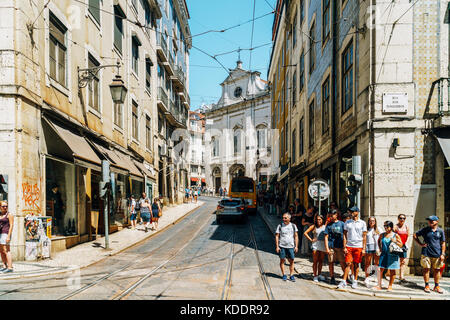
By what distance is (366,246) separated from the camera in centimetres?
855

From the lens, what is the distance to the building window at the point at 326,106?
47.8 feet

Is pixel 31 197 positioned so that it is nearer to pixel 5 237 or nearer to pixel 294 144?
pixel 5 237

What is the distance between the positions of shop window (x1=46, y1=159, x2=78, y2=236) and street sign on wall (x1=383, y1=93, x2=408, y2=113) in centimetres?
972

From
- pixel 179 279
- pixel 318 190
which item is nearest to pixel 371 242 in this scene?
pixel 318 190

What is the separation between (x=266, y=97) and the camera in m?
47.3

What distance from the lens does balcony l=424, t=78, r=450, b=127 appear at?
9.30 m

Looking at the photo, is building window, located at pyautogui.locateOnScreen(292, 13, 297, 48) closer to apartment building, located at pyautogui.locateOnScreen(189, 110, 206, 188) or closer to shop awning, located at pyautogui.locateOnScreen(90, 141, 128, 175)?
shop awning, located at pyautogui.locateOnScreen(90, 141, 128, 175)

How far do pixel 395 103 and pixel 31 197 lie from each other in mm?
9894

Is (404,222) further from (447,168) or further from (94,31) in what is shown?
(94,31)

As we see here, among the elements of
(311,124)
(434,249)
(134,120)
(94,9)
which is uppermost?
(94,9)

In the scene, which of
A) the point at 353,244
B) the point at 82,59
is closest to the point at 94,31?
the point at 82,59

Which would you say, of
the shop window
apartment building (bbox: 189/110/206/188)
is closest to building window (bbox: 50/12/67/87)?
the shop window

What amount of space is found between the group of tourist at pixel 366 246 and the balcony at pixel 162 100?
21.0m

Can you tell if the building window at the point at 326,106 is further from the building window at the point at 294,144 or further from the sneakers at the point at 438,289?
the building window at the point at 294,144
